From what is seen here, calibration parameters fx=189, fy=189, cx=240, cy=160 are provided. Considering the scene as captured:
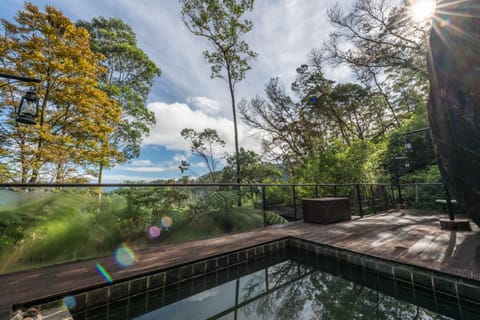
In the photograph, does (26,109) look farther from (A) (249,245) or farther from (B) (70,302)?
(A) (249,245)

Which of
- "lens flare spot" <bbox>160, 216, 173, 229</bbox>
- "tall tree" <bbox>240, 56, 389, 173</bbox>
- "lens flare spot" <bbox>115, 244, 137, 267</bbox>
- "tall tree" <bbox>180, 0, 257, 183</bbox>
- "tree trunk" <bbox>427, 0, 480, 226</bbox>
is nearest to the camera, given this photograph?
"tree trunk" <bbox>427, 0, 480, 226</bbox>

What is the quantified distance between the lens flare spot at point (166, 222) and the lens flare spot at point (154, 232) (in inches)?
4.3

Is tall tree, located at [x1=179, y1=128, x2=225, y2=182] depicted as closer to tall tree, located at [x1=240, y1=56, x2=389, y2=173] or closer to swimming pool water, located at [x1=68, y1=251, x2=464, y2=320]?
tall tree, located at [x1=240, y1=56, x2=389, y2=173]

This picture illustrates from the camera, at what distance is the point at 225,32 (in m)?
8.45

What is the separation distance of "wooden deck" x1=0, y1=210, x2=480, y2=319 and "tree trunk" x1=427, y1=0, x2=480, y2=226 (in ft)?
2.22

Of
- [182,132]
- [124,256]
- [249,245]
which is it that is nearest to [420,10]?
[249,245]

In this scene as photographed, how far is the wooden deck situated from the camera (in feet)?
5.15

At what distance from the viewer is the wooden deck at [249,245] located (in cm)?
157

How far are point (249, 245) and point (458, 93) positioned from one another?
2.99 meters

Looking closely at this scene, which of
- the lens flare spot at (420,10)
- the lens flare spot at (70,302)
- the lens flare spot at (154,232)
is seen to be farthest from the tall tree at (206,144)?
the lens flare spot at (70,302)

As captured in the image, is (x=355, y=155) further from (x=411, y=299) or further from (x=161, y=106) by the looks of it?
(x=161, y=106)

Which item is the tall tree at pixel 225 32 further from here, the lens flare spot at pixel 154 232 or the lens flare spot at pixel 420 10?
the lens flare spot at pixel 420 10

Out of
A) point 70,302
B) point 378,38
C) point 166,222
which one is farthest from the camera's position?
point 378,38

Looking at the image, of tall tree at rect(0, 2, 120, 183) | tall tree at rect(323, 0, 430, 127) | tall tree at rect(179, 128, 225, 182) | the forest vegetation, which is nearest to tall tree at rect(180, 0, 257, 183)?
the forest vegetation
